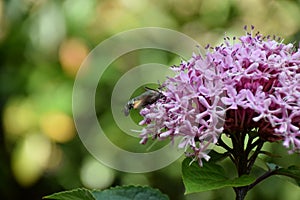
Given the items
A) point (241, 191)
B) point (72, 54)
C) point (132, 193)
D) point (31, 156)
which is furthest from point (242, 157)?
point (31, 156)

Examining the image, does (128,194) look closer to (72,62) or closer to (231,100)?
(231,100)

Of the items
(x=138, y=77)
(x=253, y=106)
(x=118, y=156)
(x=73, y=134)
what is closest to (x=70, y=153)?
(x=73, y=134)

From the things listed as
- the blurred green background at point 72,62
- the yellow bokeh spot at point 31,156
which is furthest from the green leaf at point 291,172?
the yellow bokeh spot at point 31,156

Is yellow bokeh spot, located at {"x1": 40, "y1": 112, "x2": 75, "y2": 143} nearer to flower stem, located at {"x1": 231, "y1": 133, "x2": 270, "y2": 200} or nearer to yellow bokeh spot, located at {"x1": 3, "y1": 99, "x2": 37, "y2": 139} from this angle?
yellow bokeh spot, located at {"x1": 3, "y1": 99, "x2": 37, "y2": 139}

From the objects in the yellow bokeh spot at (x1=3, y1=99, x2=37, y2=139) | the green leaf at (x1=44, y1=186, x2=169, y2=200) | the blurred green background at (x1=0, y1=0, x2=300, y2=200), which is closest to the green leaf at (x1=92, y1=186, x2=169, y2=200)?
the green leaf at (x1=44, y1=186, x2=169, y2=200)

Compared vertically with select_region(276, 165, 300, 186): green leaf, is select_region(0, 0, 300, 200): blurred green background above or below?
above

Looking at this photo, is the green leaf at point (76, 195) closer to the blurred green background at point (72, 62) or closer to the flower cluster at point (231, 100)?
the flower cluster at point (231, 100)
